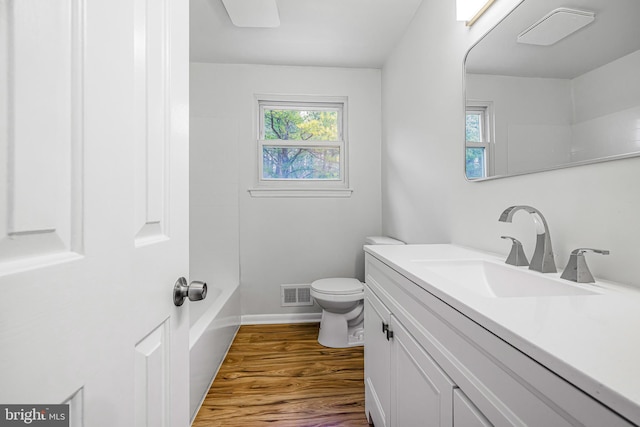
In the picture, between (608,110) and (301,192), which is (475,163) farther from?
(301,192)

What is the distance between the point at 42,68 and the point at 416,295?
33.5 inches

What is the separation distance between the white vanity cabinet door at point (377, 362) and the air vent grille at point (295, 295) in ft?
3.98

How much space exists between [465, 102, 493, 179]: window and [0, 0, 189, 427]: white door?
3.87ft

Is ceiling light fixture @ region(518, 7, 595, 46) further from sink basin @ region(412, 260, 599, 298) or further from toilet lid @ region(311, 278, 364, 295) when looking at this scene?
toilet lid @ region(311, 278, 364, 295)

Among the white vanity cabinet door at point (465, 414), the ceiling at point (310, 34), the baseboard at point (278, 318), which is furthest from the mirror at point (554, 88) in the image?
the baseboard at point (278, 318)

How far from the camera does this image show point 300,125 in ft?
8.77

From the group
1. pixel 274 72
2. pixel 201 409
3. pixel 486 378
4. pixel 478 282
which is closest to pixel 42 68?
pixel 486 378

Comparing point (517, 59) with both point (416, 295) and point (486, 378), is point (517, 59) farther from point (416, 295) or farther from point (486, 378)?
point (486, 378)

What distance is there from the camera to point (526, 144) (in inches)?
39.3

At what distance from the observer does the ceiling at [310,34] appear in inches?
71.7

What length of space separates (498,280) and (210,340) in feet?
5.02

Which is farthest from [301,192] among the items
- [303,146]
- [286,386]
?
[286,386]

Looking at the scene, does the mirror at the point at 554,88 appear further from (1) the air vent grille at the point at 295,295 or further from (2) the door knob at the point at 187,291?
(1) the air vent grille at the point at 295,295

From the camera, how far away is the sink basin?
2.45 feet
